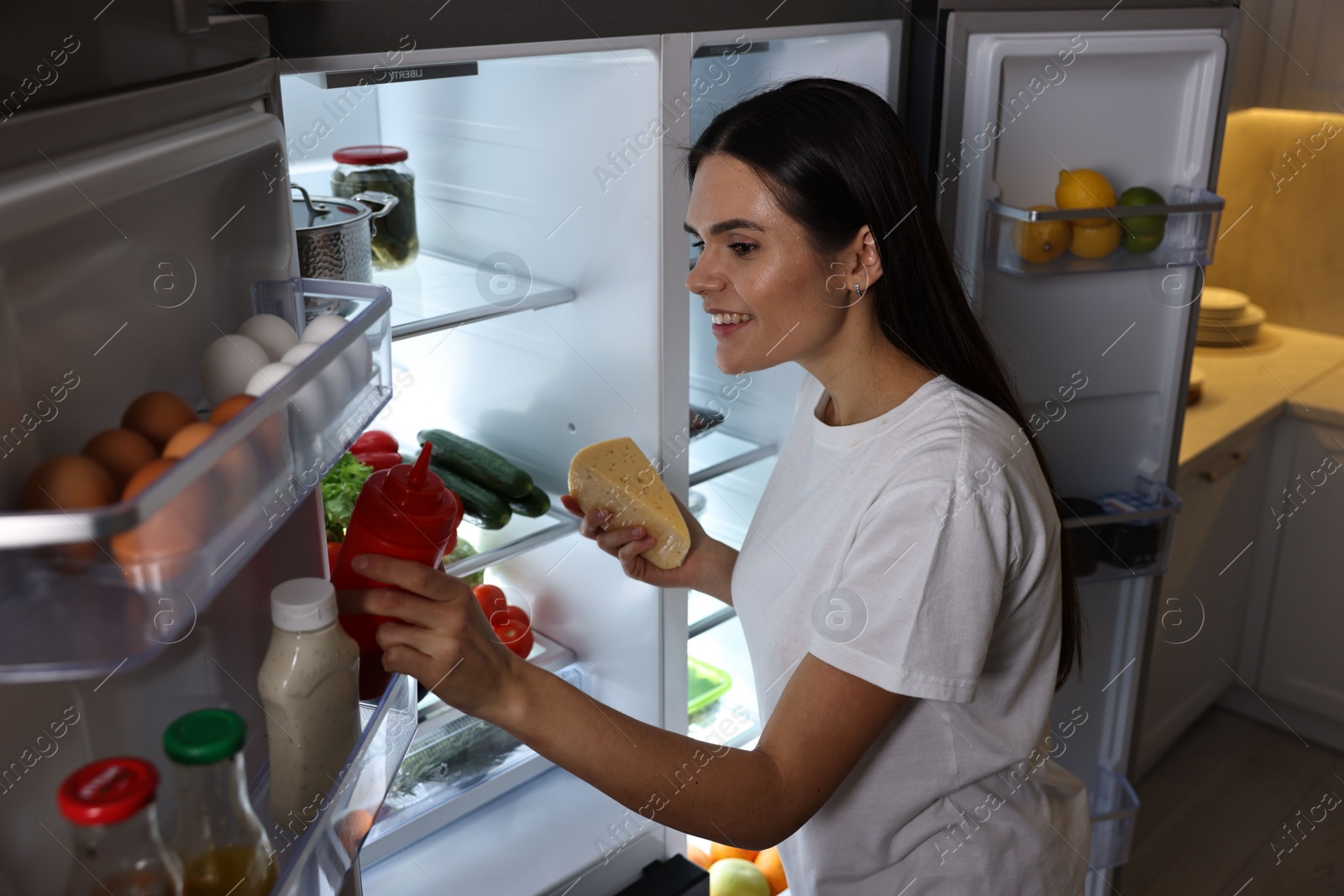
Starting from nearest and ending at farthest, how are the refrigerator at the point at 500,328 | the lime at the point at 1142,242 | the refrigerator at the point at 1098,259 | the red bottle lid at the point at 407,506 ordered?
the refrigerator at the point at 500,328
the red bottle lid at the point at 407,506
the refrigerator at the point at 1098,259
the lime at the point at 1142,242

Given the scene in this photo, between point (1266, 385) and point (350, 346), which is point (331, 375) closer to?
point (350, 346)

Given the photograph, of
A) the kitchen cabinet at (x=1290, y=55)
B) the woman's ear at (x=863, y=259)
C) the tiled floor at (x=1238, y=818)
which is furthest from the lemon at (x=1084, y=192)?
the tiled floor at (x=1238, y=818)

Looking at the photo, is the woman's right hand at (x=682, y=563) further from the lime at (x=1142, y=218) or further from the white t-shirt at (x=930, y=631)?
the lime at (x=1142, y=218)

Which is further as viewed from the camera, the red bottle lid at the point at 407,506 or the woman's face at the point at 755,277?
the woman's face at the point at 755,277

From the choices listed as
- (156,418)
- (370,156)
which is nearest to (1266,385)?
(370,156)

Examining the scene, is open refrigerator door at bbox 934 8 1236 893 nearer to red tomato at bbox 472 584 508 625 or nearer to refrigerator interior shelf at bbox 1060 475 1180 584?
refrigerator interior shelf at bbox 1060 475 1180 584

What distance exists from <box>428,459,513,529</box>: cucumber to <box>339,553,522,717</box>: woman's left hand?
2.19 feet

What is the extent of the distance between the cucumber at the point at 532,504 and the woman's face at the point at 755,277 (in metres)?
0.48

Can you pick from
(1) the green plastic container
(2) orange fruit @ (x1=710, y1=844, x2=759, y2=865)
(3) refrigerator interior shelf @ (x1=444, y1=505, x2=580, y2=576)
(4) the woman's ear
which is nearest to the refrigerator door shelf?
(3) refrigerator interior shelf @ (x1=444, y1=505, x2=580, y2=576)

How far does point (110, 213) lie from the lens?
0.62 metres

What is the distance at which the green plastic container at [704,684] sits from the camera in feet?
6.45

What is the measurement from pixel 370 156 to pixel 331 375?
2.44 feet

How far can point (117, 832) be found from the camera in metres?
0.53

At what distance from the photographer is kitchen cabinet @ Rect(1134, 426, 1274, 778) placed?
252 centimetres
